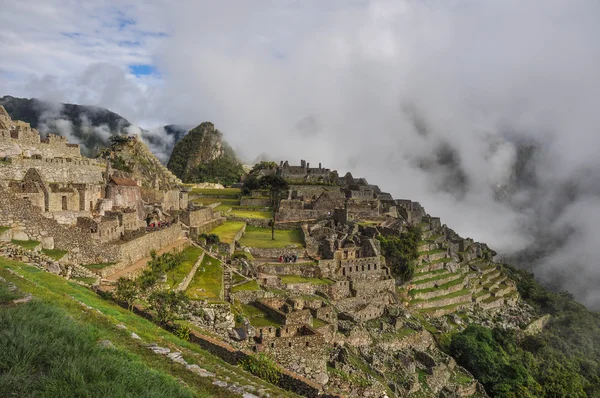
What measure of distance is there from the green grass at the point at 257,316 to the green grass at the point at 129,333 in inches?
272

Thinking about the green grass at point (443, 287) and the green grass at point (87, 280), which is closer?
the green grass at point (87, 280)

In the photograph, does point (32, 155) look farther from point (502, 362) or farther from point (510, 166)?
point (510, 166)

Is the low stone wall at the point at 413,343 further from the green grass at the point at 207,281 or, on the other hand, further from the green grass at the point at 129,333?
the green grass at the point at 129,333

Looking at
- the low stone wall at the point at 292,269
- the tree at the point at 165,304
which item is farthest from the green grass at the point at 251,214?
the tree at the point at 165,304

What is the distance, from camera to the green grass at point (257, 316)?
18078 mm

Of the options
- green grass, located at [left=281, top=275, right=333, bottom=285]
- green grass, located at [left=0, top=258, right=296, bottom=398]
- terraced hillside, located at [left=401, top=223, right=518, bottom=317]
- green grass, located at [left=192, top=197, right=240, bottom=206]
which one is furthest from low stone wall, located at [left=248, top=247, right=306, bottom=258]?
green grass, located at [left=192, top=197, right=240, bottom=206]

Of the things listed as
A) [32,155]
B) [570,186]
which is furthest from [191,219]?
[570,186]

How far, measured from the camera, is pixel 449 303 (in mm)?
41125

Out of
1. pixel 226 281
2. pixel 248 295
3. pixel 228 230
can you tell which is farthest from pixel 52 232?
pixel 228 230

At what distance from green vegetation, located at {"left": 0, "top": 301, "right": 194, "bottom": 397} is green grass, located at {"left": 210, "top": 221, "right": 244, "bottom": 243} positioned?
75.2ft

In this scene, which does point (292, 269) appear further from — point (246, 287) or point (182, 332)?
point (182, 332)

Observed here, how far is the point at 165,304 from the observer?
13.0 metres

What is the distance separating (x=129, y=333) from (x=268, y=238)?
26476mm

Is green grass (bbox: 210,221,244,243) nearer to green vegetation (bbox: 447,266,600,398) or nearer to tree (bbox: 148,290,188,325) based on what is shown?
tree (bbox: 148,290,188,325)
